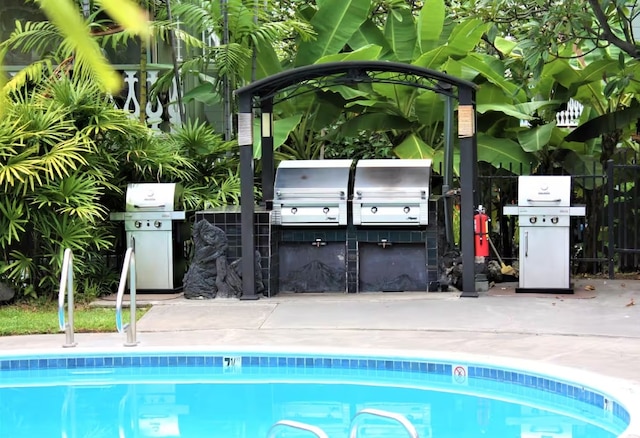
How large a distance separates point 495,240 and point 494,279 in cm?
127

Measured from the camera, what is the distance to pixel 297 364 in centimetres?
706

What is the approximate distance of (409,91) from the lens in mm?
12648

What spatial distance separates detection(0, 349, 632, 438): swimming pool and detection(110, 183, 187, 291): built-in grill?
3113mm

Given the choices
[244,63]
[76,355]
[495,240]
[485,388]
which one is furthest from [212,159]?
[485,388]

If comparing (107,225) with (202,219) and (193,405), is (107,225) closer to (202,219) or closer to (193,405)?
(202,219)

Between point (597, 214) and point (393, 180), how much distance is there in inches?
140

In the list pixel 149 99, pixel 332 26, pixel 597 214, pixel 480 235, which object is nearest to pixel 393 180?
pixel 480 235

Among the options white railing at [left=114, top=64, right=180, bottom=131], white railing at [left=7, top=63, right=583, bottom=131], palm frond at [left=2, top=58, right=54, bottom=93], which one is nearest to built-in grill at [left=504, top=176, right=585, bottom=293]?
white railing at [left=7, top=63, right=583, bottom=131]

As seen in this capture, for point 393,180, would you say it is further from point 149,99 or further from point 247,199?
point 149,99

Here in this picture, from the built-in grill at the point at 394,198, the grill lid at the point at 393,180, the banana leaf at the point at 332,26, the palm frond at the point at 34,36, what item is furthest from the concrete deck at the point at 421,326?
the banana leaf at the point at 332,26

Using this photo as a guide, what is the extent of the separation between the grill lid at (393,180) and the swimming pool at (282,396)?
3.33 meters

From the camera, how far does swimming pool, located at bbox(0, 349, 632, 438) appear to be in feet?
19.3

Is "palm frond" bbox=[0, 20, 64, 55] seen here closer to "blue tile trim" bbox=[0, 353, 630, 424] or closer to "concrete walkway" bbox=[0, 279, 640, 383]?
"blue tile trim" bbox=[0, 353, 630, 424]

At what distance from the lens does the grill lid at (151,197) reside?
33.7ft
